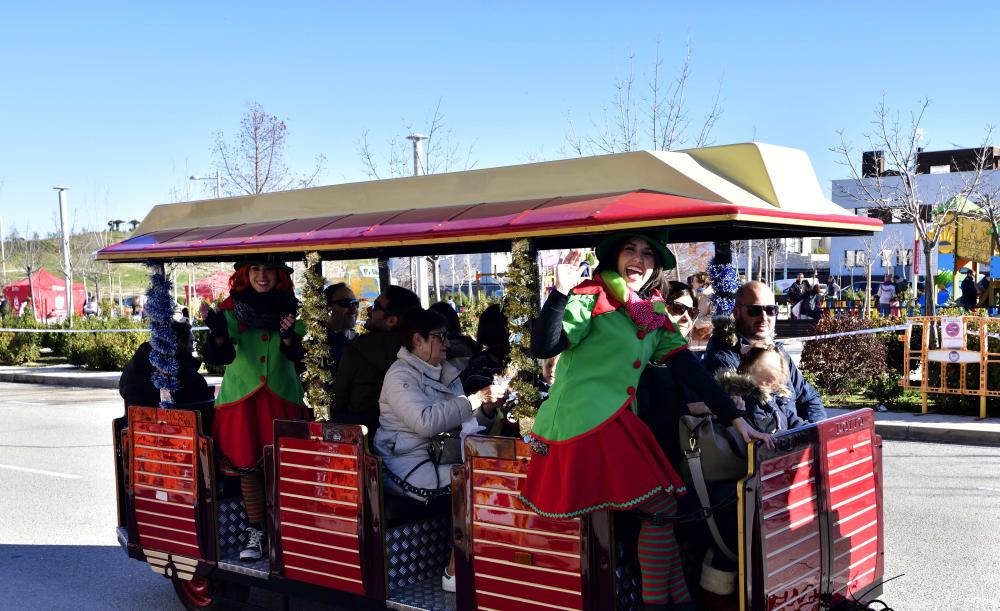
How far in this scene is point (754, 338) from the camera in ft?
15.0

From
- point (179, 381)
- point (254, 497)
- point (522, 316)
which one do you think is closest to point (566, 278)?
point (522, 316)

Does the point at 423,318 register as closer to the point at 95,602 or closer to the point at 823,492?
the point at 823,492

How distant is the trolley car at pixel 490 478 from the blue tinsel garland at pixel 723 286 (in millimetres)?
165

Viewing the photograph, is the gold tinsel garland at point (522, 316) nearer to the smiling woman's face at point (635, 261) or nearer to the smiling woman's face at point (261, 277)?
the smiling woman's face at point (635, 261)

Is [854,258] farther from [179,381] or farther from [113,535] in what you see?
[179,381]

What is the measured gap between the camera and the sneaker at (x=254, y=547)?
4.85 m

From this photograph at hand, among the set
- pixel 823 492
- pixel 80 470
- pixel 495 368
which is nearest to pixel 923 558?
pixel 823 492

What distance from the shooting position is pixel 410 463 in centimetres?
449

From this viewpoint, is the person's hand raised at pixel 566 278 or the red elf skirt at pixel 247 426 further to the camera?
the red elf skirt at pixel 247 426

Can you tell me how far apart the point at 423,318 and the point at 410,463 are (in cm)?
70

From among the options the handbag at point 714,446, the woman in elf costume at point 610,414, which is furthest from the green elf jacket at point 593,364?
the handbag at point 714,446

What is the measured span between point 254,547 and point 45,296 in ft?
119

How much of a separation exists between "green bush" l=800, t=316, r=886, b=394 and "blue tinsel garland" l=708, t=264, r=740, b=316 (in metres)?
8.15

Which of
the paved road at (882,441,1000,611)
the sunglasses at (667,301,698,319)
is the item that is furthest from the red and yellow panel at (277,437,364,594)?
the paved road at (882,441,1000,611)
